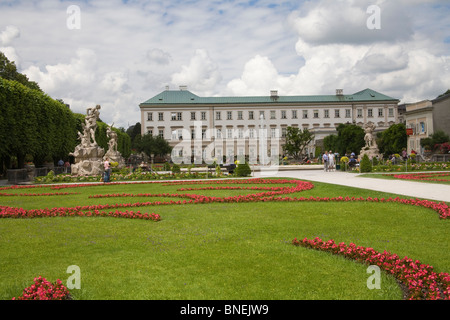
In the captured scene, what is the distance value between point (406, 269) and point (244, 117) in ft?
223

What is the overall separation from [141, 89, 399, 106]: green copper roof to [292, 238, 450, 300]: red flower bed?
215 feet

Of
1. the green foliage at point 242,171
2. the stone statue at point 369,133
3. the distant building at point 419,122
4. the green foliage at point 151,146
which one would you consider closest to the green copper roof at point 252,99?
the green foliage at point 151,146

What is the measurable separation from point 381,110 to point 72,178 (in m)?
62.5

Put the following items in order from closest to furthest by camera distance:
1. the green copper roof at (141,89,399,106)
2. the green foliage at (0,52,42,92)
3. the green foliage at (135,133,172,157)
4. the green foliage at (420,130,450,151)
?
1. the green foliage at (0,52,42,92)
2. the green foliage at (420,130,450,151)
3. the green foliage at (135,133,172,157)
4. the green copper roof at (141,89,399,106)

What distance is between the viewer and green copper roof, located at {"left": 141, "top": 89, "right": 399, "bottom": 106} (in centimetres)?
7006

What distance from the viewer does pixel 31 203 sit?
1102 cm

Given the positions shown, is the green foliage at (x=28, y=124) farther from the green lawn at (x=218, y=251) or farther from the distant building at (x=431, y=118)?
the distant building at (x=431, y=118)

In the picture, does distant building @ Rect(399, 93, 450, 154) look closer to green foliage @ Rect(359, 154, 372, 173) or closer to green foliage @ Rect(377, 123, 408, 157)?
green foliage @ Rect(377, 123, 408, 157)

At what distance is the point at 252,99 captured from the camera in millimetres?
72312

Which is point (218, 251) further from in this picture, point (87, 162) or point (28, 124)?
point (28, 124)

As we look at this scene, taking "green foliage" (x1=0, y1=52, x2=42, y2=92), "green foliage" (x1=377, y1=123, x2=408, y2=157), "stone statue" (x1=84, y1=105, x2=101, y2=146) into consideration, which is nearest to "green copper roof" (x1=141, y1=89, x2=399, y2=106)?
"green foliage" (x1=377, y1=123, x2=408, y2=157)
